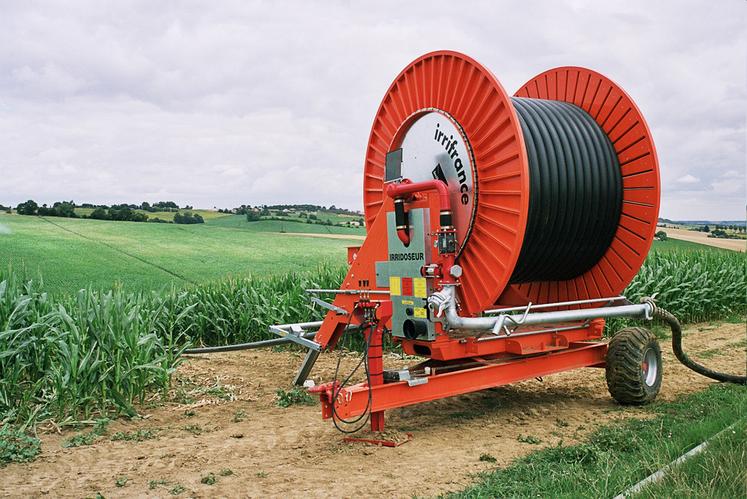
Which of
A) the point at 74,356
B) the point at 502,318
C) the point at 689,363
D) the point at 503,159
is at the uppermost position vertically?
the point at 503,159

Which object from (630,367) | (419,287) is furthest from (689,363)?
(419,287)

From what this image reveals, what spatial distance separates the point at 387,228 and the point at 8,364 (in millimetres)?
3857

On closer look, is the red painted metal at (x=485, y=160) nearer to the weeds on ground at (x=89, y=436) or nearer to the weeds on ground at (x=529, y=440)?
the weeds on ground at (x=529, y=440)

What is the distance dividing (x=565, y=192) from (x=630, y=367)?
1.83 meters

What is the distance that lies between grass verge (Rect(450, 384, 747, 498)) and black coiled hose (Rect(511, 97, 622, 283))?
5.25 ft

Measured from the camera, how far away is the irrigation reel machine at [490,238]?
5520mm

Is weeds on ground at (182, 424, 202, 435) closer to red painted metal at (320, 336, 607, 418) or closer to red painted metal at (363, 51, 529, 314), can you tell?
red painted metal at (320, 336, 607, 418)

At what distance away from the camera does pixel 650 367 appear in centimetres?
695

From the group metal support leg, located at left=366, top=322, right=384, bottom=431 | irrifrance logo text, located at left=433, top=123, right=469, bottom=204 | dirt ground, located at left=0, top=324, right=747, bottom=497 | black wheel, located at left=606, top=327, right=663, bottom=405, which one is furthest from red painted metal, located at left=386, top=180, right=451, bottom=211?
black wheel, located at left=606, top=327, right=663, bottom=405

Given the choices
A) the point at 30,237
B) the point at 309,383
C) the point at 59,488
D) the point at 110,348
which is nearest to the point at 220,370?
A: the point at 110,348

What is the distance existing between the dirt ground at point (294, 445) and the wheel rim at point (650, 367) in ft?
1.44

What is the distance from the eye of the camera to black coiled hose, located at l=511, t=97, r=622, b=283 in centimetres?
603

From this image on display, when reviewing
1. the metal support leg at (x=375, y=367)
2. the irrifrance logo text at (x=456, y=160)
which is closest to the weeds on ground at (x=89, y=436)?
the metal support leg at (x=375, y=367)

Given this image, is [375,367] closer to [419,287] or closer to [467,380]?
[419,287]
